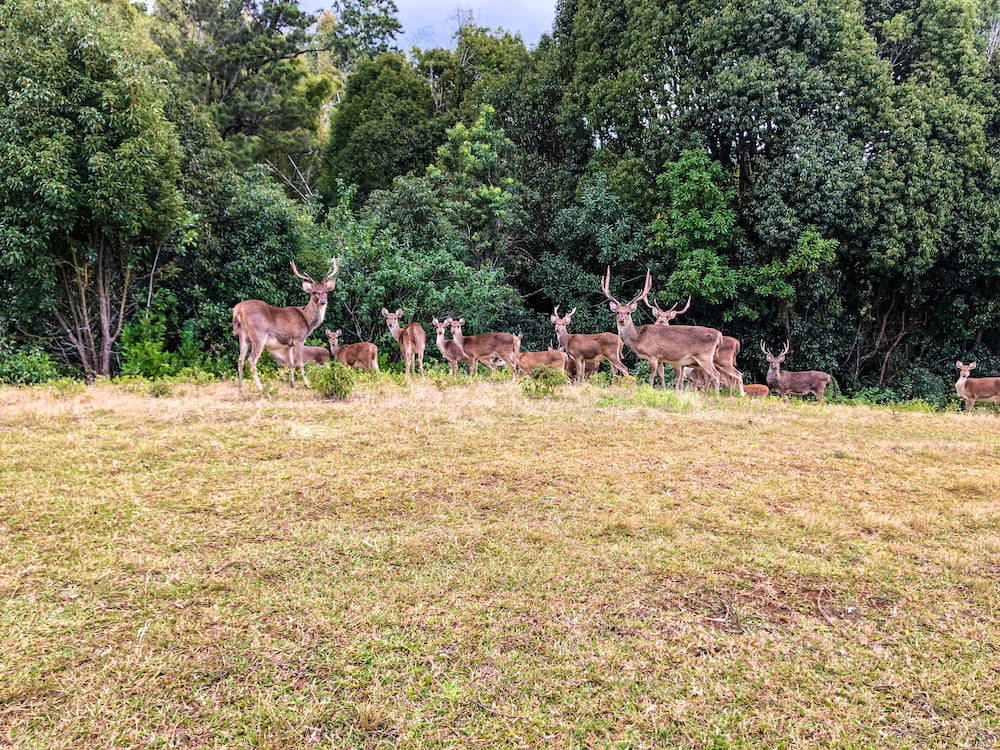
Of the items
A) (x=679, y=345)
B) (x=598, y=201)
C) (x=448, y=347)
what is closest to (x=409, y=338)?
(x=448, y=347)

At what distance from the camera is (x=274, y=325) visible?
9391 millimetres

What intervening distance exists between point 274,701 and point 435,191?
16.5 metres

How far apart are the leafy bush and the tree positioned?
77 cm

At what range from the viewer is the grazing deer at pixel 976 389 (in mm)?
13742

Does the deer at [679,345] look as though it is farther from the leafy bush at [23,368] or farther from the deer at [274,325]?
the leafy bush at [23,368]

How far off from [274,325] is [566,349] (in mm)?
5714

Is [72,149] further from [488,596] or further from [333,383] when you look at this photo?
[488,596]

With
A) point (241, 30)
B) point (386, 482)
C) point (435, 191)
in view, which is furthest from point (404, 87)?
point (386, 482)

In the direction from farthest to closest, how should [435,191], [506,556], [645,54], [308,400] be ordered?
[435,191] < [645,54] < [308,400] < [506,556]

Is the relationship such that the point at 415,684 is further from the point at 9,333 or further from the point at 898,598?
the point at 9,333

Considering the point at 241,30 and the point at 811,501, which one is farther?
the point at 241,30

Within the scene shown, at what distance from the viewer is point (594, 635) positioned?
271 cm

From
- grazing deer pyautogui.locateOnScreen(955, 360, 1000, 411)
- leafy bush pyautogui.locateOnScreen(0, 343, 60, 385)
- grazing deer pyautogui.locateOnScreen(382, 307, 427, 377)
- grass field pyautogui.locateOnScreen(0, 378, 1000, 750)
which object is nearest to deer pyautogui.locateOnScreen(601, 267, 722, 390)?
grazing deer pyautogui.locateOnScreen(382, 307, 427, 377)

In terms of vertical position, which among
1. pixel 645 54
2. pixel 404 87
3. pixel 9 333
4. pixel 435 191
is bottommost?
pixel 9 333
